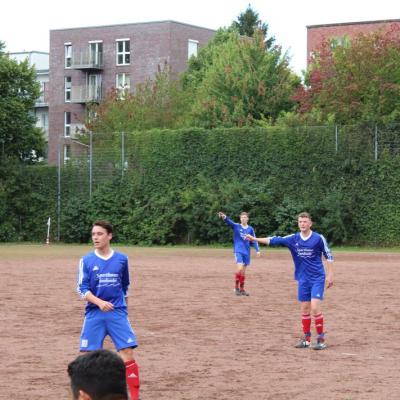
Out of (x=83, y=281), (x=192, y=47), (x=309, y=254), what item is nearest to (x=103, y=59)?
(x=192, y=47)

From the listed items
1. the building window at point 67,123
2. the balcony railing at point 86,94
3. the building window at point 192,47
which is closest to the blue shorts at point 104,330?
the building window at point 192,47

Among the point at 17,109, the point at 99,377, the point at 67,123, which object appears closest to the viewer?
the point at 99,377

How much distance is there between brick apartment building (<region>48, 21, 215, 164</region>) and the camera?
251 ft

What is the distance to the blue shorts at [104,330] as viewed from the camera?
938 cm

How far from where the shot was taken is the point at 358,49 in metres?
45.9

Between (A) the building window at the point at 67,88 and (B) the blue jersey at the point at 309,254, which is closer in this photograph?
(B) the blue jersey at the point at 309,254

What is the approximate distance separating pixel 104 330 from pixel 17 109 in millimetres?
44731

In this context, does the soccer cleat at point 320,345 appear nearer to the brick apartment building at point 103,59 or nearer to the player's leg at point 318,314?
the player's leg at point 318,314

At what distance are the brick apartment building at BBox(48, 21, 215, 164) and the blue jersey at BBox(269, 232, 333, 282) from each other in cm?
6202

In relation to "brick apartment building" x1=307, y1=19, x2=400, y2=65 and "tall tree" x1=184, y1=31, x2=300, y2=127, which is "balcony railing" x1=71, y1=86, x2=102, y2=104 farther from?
"tall tree" x1=184, y1=31, x2=300, y2=127

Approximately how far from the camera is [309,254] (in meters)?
13.7

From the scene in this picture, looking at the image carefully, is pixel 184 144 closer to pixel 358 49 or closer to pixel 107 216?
pixel 107 216

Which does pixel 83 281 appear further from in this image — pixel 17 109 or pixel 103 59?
pixel 103 59

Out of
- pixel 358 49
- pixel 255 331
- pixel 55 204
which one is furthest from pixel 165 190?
pixel 255 331
